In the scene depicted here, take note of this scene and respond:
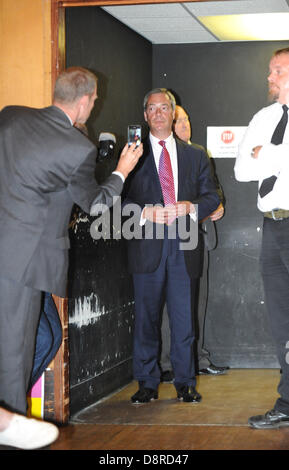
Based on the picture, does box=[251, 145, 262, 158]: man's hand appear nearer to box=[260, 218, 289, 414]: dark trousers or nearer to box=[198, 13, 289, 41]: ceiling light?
box=[260, 218, 289, 414]: dark trousers

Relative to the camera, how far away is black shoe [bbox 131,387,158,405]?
4.30 metres

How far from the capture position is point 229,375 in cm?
525

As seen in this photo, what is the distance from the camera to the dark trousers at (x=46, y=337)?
10.8 feet

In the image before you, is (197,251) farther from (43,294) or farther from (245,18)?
(245,18)

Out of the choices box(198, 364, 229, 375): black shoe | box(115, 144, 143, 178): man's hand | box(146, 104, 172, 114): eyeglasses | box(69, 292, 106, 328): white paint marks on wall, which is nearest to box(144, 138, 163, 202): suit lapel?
box(146, 104, 172, 114): eyeglasses

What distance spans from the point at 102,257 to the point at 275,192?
133 centimetres

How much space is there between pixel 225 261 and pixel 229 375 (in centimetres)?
89

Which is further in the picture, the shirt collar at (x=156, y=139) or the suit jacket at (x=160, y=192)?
the shirt collar at (x=156, y=139)

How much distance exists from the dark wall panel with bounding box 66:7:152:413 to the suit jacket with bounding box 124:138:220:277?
249 mm

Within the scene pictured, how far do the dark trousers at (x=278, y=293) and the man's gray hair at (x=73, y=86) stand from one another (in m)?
1.19

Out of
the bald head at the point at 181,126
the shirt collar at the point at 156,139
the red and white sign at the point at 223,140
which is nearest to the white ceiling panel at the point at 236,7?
the bald head at the point at 181,126

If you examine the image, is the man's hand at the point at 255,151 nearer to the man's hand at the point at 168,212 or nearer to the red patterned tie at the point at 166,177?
the man's hand at the point at 168,212

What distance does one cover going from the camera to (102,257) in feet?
14.6
